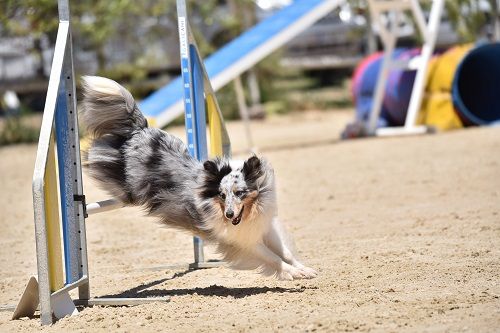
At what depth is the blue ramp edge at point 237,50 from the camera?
11499 mm

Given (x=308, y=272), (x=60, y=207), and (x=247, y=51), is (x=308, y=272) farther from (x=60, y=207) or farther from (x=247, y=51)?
(x=247, y=51)

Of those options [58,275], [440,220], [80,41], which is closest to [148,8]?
[80,41]

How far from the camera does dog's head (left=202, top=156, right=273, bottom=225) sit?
15.2 ft

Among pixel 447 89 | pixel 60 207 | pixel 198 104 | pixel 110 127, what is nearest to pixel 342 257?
pixel 198 104

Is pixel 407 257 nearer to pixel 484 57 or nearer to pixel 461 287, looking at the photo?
pixel 461 287

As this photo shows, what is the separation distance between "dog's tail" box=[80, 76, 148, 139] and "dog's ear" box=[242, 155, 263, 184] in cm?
80

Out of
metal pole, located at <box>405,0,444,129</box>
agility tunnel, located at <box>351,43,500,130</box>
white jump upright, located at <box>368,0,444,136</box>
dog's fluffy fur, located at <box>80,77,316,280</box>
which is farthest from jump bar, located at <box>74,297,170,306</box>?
metal pole, located at <box>405,0,444,129</box>

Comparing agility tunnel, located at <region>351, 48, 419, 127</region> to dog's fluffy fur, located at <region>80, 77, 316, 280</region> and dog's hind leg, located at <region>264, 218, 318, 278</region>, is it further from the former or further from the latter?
dog's fluffy fur, located at <region>80, 77, 316, 280</region>

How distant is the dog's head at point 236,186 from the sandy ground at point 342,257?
1.60 ft

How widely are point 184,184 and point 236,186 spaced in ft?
1.17

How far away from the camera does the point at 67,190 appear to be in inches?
180

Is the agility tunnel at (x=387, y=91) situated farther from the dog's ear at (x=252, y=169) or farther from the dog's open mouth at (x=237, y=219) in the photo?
the dog's open mouth at (x=237, y=219)

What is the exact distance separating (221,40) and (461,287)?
1849cm

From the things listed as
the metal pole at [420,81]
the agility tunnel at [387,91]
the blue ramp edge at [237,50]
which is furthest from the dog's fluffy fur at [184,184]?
the agility tunnel at [387,91]
